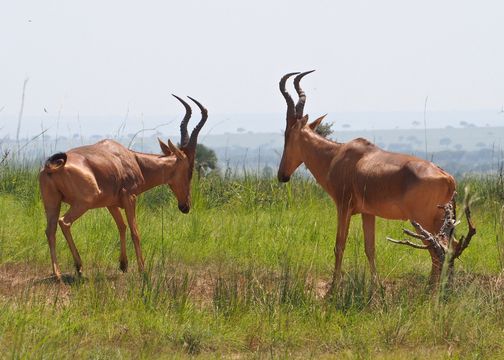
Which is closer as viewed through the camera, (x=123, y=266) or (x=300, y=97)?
(x=123, y=266)

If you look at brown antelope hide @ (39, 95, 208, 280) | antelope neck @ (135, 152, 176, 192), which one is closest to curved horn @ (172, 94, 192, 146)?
brown antelope hide @ (39, 95, 208, 280)

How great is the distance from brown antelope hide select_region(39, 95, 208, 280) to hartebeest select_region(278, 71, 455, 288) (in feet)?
3.80

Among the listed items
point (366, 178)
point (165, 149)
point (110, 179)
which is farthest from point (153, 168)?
point (366, 178)

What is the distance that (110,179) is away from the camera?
34.0 feet

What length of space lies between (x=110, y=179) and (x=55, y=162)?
0.77 m

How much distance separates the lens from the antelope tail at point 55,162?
9.69 m

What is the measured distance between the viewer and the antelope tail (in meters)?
9.69

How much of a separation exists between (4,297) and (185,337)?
1861 mm

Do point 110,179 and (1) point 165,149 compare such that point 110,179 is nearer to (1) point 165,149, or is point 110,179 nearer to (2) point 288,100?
(1) point 165,149

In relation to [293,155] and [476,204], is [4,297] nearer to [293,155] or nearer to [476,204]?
[293,155]

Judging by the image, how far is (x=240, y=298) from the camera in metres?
8.43

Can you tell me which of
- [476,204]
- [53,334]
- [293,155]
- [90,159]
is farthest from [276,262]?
[476,204]

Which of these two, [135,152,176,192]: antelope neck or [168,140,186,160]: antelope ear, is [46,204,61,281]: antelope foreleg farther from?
[168,140,186,160]: antelope ear

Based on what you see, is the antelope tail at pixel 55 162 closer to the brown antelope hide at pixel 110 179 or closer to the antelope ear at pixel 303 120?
the brown antelope hide at pixel 110 179
